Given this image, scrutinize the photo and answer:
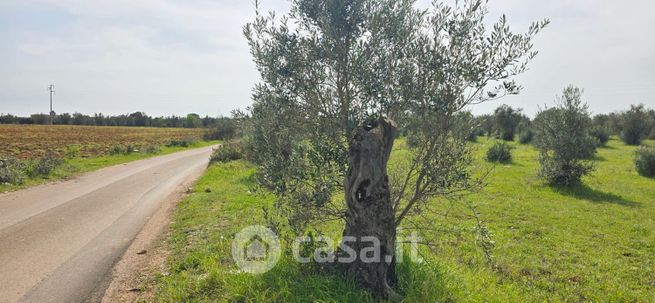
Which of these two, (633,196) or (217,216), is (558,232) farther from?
(217,216)

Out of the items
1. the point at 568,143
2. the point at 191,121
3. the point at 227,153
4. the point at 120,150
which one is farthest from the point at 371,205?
the point at 191,121

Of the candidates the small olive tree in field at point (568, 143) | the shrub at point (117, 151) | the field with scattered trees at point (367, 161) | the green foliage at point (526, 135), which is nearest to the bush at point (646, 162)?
the small olive tree in field at point (568, 143)

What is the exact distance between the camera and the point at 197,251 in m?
8.42

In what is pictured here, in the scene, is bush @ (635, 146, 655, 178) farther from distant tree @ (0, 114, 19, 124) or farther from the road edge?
distant tree @ (0, 114, 19, 124)

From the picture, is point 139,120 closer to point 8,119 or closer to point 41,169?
point 8,119

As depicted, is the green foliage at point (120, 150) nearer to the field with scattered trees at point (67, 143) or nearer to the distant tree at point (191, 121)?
the field with scattered trees at point (67, 143)

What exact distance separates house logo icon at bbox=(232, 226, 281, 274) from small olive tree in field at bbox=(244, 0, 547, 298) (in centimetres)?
95

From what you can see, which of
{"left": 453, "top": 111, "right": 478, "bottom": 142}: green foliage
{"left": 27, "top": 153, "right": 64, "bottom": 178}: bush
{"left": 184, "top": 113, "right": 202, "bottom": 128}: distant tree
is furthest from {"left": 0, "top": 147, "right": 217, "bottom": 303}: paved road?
{"left": 184, "top": 113, "right": 202, "bottom": 128}: distant tree

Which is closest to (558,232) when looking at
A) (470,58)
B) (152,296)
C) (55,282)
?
(470,58)

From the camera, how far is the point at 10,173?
17438 mm

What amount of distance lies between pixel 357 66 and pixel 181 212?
9.14m

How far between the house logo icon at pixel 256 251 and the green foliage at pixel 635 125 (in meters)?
50.3

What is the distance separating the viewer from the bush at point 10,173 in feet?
56.1

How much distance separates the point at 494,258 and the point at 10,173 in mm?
20219
